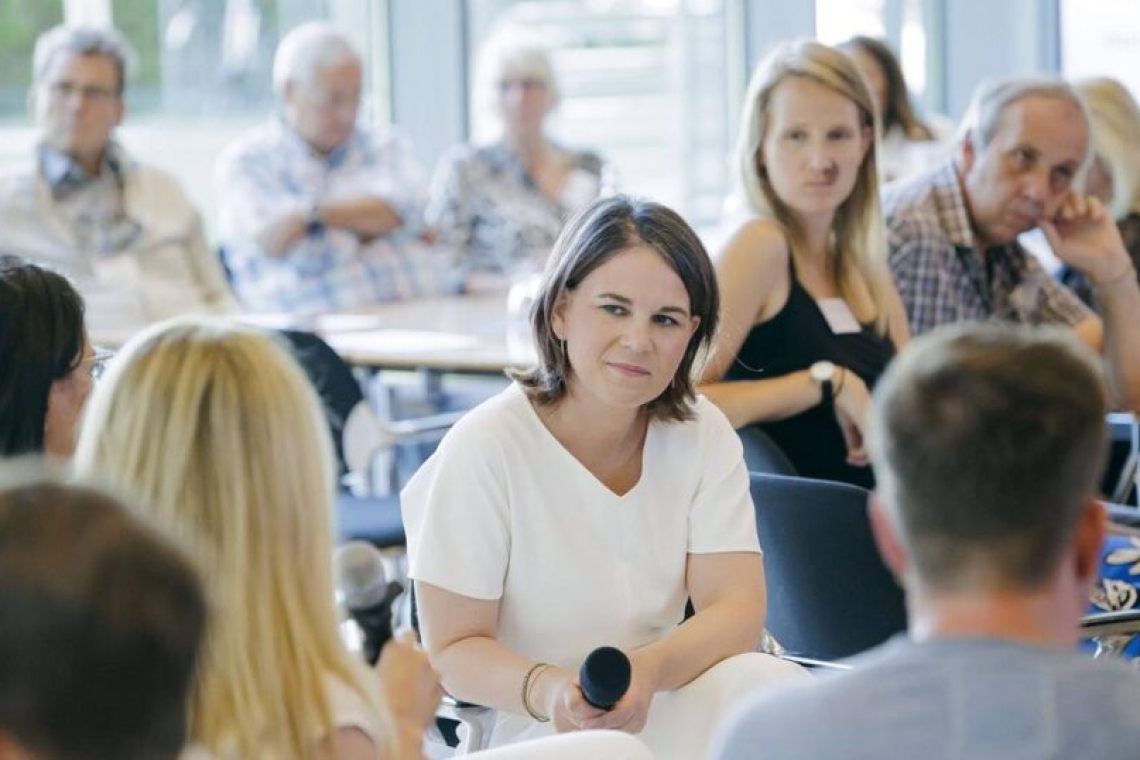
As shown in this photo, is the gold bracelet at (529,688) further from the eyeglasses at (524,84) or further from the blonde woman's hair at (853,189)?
the eyeglasses at (524,84)

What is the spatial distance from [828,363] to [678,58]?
5535 mm

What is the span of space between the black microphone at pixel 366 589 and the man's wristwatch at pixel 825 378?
178 cm

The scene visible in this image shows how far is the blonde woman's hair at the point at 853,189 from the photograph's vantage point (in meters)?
3.79

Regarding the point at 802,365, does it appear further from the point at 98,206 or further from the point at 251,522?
the point at 98,206

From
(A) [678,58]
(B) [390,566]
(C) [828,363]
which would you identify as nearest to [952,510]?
(C) [828,363]

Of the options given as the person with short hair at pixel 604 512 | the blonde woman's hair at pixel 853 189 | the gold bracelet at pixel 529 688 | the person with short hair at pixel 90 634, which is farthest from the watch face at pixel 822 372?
the person with short hair at pixel 90 634

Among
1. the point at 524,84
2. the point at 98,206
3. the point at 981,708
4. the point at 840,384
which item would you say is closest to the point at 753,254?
the point at 840,384

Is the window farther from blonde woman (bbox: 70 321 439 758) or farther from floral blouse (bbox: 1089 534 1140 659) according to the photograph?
blonde woman (bbox: 70 321 439 758)

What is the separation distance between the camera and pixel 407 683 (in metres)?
2.00

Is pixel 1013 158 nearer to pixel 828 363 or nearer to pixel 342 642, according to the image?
pixel 828 363

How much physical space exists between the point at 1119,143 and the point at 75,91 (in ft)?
9.98

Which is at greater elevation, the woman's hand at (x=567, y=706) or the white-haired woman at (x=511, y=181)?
the white-haired woman at (x=511, y=181)

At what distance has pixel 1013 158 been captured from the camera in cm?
417

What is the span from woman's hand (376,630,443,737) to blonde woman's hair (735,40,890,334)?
6.27ft
